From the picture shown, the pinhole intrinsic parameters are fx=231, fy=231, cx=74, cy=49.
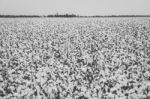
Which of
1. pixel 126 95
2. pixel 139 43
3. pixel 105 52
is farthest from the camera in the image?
pixel 139 43

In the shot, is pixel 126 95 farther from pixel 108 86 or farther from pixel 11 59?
pixel 11 59

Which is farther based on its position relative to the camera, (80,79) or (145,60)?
(145,60)

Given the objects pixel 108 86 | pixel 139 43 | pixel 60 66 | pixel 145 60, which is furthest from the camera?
pixel 139 43

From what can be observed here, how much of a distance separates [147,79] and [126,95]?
1238mm

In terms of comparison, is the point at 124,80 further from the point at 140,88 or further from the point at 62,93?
the point at 62,93

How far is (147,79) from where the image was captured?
5.99 metres

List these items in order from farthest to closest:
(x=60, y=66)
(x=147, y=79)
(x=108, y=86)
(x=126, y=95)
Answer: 1. (x=60, y=66)
2. (x=147, y=79)
3. (x=108, y=86)
4. (x=126, y=95)

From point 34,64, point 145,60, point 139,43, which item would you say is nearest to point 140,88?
point 145,60

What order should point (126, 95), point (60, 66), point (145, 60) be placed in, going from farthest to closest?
point (145, 60) → point (60, 66) → point (126, 95)

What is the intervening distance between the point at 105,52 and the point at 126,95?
4.23m

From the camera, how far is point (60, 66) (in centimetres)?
719

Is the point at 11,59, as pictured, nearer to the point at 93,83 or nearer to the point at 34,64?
the point at 34,64

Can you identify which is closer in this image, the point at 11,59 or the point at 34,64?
the point at 34,64

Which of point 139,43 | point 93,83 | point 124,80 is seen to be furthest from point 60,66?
point 139,43
